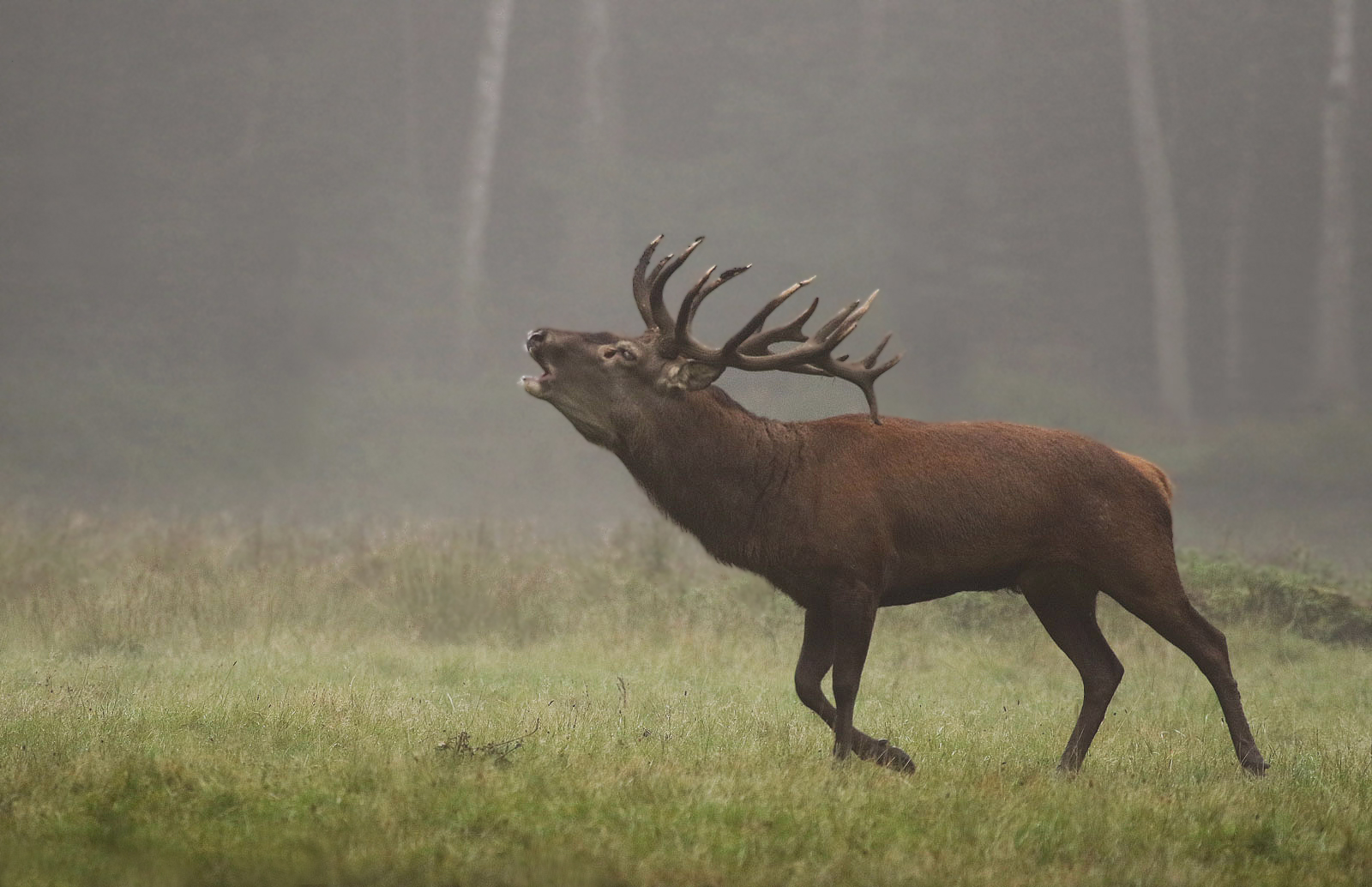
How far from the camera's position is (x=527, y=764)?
6.29 metres

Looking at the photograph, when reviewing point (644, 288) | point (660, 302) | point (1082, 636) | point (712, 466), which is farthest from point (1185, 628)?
point (644, 288)

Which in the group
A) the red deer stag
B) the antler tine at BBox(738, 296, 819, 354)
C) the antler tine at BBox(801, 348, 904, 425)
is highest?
the antler tine at BBox(738, 296, 819, 354)

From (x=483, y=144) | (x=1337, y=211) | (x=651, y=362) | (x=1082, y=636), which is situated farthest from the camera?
(x=483, y=144)

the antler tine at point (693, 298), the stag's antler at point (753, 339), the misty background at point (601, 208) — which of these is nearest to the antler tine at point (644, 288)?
the stag's antler at point (753, 339)

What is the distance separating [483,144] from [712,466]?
30.3 metres

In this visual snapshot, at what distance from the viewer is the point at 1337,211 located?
31844 millimetres

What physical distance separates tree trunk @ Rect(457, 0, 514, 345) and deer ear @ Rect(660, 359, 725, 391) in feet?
93.4

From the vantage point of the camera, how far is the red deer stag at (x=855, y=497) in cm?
718

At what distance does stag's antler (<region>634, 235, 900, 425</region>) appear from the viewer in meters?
7.61

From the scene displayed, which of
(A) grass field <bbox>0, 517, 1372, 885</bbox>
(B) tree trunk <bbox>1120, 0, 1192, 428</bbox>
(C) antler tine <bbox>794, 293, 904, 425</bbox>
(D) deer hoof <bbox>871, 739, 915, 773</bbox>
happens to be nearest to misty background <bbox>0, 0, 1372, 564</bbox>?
(B) tree trunk <bbox>1120, 0, 1192, 428</bbox>

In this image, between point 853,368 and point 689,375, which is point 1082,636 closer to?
point 853,368

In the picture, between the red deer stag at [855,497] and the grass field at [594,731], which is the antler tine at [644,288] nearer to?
the red deer stag at [855,497]

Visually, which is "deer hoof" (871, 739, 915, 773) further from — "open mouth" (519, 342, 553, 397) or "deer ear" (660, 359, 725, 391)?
"open mouth" (519, 342, 553, 397)

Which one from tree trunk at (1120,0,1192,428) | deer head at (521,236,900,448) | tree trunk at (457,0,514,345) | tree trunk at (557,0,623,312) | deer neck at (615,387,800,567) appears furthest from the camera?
tree trunk at (557,0,623,312)
